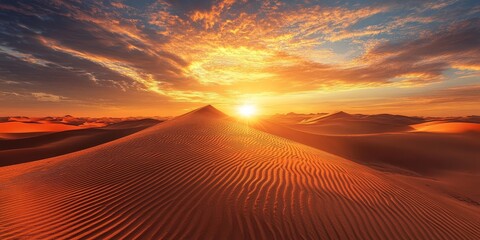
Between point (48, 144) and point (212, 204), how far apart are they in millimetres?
22134

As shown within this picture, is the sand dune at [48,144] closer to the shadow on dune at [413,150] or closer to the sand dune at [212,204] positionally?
the sand dune at [212,204]

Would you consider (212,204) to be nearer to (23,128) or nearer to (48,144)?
(48,144)

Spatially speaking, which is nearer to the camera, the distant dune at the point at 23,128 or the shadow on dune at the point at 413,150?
the shadow on dune at the point at 413,150

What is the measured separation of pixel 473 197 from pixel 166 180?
1233cm

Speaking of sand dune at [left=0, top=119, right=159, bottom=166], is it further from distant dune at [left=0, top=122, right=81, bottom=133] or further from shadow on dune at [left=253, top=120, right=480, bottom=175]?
shadow on dune at [left=253, top=120, right=480, bottom=175]

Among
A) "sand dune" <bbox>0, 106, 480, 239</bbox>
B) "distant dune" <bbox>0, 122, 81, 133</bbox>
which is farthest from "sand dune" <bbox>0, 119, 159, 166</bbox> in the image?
"sand dune" <bbox>0, 106, 480, 239</bbox>

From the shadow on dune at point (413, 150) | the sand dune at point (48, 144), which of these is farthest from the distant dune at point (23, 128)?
the shadow on dune at point (413, 150)

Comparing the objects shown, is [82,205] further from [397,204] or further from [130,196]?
[397,204]

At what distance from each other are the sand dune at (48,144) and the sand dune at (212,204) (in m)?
10.1

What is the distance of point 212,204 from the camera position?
477 centimetres

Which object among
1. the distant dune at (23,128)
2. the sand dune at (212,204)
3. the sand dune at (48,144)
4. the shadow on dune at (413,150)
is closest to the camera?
the sand dune at (212,204)

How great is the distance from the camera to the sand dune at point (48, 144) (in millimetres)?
15938

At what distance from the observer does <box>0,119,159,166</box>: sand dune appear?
15.9 metres

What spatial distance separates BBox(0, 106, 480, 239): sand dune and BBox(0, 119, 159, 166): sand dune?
33.2 ft
